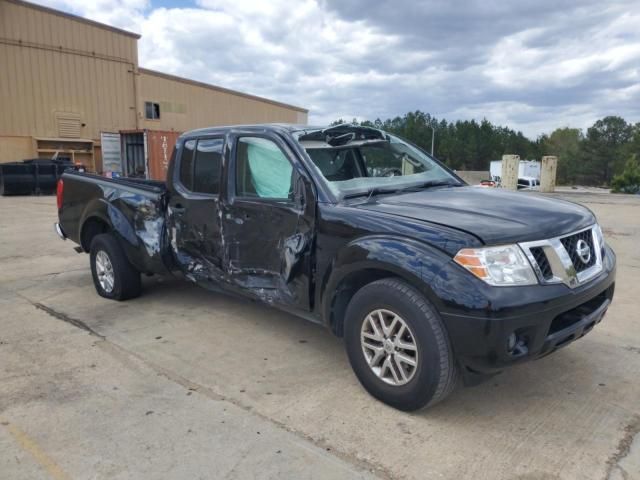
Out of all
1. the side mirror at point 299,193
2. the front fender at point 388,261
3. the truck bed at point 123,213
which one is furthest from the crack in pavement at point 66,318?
the front fender at point 388,261

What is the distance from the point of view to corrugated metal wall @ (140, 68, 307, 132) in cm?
3136

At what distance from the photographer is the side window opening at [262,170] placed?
152 inches

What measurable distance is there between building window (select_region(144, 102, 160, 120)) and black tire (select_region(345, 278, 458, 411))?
3061cm

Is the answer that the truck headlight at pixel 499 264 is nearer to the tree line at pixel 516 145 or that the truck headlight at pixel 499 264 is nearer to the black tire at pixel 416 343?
the black tire at pixel 416 343

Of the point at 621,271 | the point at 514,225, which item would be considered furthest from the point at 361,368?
the point at 621,271

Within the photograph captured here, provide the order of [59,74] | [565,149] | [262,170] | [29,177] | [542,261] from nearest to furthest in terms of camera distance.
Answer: [542,261]
[262,170]
[29,177]
[59,74]
[565,149]

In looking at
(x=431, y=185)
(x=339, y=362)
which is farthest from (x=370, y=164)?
(x=339, y=362)

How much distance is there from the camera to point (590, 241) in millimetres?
3365

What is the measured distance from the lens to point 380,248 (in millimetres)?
3070

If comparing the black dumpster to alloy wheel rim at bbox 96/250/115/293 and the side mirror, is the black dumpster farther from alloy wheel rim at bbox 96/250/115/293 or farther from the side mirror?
the side mirror

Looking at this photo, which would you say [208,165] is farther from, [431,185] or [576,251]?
[576,251]

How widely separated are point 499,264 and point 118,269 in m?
3.91

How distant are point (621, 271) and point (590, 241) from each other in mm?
3903

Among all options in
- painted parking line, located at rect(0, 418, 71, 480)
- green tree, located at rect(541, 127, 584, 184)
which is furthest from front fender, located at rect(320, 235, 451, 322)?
green tree, located at rect(541, 127, 584, 184)
